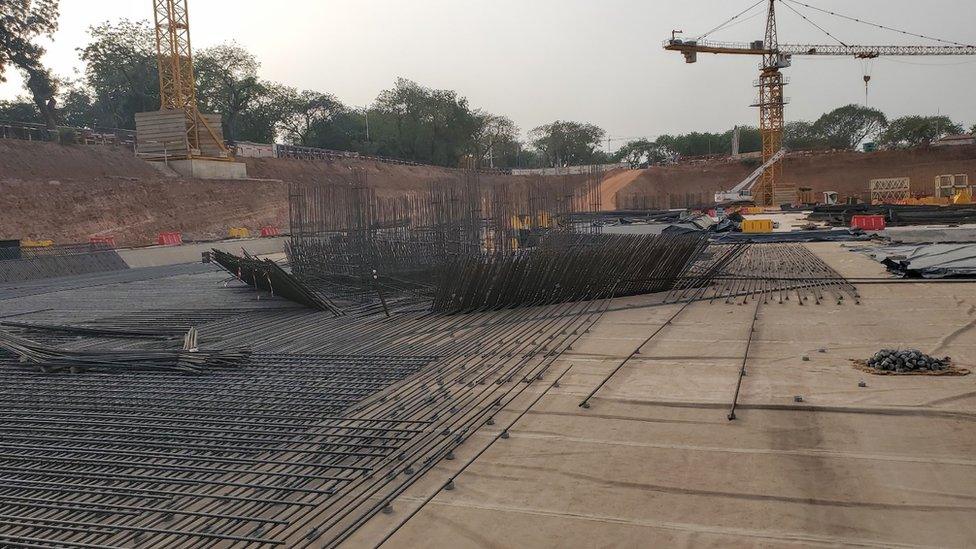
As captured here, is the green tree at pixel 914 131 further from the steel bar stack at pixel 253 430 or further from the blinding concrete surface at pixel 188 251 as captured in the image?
the steel bar stack at pixel 253 430

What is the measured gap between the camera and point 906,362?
5.38 metres

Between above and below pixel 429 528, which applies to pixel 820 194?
above

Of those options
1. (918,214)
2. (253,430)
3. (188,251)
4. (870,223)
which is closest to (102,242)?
(188,251)

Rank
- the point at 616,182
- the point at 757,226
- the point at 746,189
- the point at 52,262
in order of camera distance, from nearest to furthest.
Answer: the point at 52,262, the point at 757,226, the point at 746,189, the point at 616,182

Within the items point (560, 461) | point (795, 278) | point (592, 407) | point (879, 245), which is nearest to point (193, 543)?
point (560, 461)

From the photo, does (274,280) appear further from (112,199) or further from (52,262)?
(112,199)

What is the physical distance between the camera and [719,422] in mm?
4449

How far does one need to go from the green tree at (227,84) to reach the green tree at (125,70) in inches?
124

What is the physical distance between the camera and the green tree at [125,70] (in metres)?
41.4

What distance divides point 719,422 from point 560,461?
4.10ft

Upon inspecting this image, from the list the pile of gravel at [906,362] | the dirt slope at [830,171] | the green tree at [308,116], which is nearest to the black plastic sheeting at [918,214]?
the pile of gravel at [906,362]

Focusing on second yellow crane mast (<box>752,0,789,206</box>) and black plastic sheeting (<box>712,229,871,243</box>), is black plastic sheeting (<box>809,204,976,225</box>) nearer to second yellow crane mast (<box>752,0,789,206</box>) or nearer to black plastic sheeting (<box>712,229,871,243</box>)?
black plastic sheeting (<box>712,229,871,243</box>)

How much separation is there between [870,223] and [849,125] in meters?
48.6

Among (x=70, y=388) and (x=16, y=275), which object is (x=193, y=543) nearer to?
(x=70, y=388)
